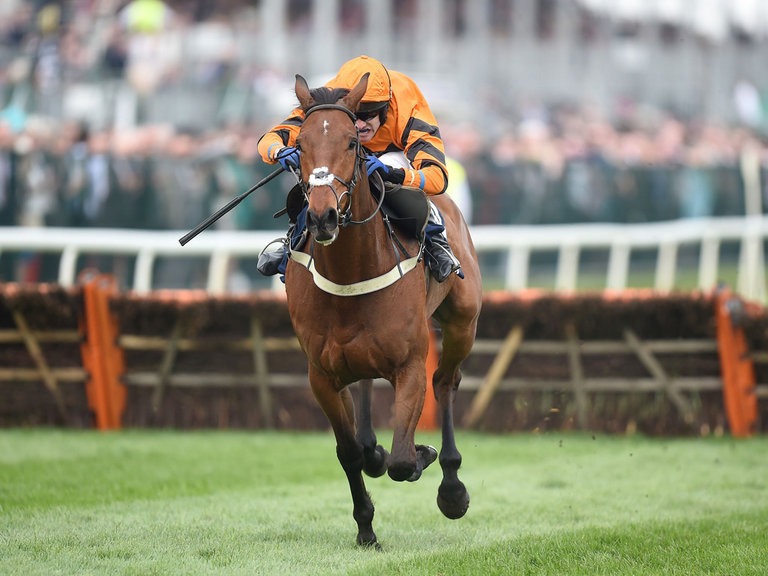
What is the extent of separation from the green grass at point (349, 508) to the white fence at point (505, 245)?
6.17ft

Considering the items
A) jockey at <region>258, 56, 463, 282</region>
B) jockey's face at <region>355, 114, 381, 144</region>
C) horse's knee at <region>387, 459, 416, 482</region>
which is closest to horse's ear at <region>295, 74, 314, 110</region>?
jockey at <region>258, 56, 463, 282</region>

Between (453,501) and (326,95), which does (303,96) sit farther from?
(453,501)

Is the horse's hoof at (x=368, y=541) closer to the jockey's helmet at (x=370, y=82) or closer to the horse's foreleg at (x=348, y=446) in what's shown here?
the horse's foreleg at (x=348, y=446)

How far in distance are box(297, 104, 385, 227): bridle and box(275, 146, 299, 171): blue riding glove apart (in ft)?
0.35

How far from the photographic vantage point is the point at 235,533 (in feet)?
18.8

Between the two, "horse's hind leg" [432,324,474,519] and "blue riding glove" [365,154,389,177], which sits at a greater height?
"blue riding glove" [365,154,389,177]

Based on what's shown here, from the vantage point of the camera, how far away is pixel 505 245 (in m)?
10.9

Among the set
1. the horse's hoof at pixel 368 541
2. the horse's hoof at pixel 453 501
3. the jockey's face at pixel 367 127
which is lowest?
the horse's hoof at pixel 368 541

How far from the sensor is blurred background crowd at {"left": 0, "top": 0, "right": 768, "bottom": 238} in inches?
476

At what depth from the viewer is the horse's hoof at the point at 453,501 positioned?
5773 mm

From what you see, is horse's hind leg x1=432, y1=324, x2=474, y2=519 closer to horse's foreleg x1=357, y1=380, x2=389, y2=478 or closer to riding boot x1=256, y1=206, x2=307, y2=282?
horse's foreleg x1=357, y1=380, x2=389, y2=478

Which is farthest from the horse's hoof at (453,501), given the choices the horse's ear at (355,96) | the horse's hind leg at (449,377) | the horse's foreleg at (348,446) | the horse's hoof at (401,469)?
the horse's ear at (355,96)

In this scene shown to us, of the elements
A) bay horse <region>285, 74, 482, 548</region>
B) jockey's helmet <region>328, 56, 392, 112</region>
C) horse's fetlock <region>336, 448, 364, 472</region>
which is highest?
jockey's helmet <region>328, 56, 392, 112</region>

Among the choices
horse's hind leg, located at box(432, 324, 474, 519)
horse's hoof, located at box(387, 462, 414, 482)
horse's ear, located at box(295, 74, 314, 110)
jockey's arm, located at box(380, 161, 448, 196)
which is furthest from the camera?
horse's hind leg, located at box(432, 324, 474, 519)
